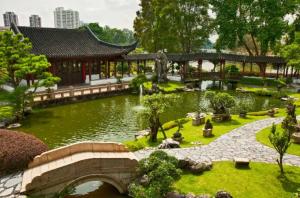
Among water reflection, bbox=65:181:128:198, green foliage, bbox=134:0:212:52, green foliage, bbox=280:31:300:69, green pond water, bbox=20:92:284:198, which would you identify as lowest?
water reflection, bbox=65:181:128:198

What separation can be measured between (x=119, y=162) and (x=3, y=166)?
4872 mm

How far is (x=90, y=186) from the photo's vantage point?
1438cm

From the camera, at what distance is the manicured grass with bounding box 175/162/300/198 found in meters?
12.6

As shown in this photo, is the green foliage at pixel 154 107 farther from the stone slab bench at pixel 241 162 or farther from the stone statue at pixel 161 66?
the stone statue at pixel 161 66

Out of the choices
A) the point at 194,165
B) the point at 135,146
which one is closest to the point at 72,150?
the point at 135,146

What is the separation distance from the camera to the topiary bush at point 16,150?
41.8 feet

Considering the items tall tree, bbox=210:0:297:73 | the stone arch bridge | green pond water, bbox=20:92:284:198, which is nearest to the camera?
the stone arch bridge

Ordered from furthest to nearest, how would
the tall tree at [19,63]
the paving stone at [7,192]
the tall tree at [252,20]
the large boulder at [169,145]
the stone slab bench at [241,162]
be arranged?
1. the tall tree at [252,20]
2. the tall tree at [19,63]
3. the large boulder at [169,145]
4. the stone slab bench at [241,162]
5. the paving stone at [7,192]

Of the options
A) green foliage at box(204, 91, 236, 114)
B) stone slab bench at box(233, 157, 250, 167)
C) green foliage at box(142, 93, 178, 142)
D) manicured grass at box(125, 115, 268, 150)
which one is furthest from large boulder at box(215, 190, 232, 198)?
green foliage at box(204, 91, 236, 114)

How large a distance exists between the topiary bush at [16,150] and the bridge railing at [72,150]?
44cm

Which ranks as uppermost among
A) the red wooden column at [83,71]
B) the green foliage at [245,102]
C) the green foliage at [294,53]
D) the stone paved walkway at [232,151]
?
the green foliage at [294,53]

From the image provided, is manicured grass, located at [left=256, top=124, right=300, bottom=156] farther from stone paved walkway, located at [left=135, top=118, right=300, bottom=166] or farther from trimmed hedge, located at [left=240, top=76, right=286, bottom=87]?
trimmed hedge, located at [left=240, top=76, right=286, bottom=87]

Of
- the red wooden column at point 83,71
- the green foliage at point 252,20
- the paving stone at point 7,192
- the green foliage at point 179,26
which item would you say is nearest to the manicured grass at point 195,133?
the paving stone at point 7,192

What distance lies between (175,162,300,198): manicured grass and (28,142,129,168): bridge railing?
3433 mm
